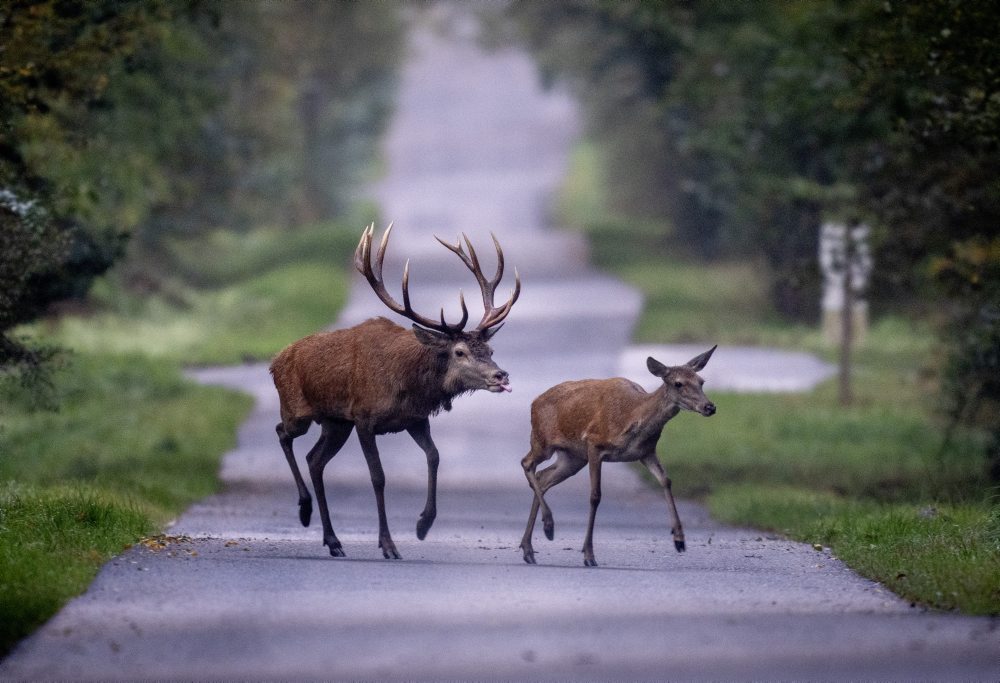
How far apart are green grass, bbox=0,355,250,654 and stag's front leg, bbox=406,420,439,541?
Result: 2215 mm

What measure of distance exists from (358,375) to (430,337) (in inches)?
33.2

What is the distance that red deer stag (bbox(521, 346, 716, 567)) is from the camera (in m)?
13.0

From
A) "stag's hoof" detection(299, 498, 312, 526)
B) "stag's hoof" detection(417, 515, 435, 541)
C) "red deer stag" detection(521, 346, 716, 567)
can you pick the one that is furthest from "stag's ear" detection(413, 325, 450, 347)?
"stag's hoof" detection(299, 498, 312, 526)

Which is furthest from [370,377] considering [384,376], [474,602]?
[474,602]

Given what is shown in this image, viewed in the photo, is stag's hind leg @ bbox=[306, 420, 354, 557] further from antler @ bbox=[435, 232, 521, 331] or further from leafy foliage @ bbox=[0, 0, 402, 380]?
leafy foliage @ bbox=[0, 0, 402, 380]

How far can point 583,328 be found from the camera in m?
35.4

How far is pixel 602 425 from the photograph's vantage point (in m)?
13.3

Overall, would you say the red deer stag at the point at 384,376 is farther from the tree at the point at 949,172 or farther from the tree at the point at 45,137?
the tree at the point at 949,172

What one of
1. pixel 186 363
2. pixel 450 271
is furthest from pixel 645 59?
pixel 186 363

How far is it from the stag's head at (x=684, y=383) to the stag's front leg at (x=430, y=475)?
1.90 m

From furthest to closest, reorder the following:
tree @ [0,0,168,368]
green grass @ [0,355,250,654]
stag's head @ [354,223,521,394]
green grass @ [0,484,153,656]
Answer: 1. tree @ [0,0,168,368]
2. stag's head @ [354,223,521,394]
3. green grass @ [0,355,250,654]
4. green grass @ [0,484,153,656]

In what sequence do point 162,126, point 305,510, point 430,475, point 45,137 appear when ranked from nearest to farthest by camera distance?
1. point 430,475
2. point 305,510
3. point 45,137
4. point 162,126

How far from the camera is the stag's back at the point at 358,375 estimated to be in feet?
44.9

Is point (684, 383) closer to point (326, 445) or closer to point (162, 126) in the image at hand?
point (326, 445)
